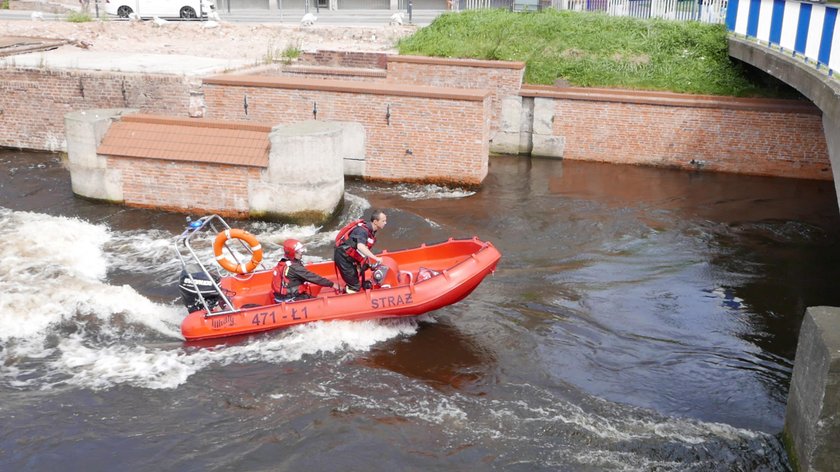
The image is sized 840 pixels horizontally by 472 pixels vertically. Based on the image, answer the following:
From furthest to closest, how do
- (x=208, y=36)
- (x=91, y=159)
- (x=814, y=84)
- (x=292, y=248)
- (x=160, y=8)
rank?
(x=160, y=8)
(x=208, y=36)
(x=91, y=159)
(x=814, y=84)
(x=292, y=248)

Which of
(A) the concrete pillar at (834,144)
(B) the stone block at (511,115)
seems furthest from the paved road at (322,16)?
(A) the concrete pillar at (834,144)

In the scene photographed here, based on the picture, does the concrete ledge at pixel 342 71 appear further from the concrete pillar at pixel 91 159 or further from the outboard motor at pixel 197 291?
the outboard motor at pixel 197 291

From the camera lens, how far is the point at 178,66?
1823cm

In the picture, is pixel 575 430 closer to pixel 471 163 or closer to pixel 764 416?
pixel 764 416

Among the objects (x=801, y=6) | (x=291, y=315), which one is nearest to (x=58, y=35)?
(x=291, y=315)

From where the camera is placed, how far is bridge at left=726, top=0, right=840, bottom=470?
642cm

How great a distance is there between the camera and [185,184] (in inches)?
553

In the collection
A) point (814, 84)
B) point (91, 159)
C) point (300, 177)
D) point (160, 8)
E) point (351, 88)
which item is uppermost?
point (160, 8)

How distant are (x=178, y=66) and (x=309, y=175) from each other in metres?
6.67

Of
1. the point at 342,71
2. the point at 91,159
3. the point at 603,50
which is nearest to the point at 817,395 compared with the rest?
the point at 91,159

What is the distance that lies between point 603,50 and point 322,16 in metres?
14.2

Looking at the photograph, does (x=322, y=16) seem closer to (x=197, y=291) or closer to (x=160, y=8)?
(x=160, y=8)

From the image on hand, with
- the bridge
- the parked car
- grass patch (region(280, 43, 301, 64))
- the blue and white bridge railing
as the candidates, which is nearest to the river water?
the bridge

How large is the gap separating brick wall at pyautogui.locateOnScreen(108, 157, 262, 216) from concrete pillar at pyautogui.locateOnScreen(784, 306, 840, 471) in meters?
9.23
